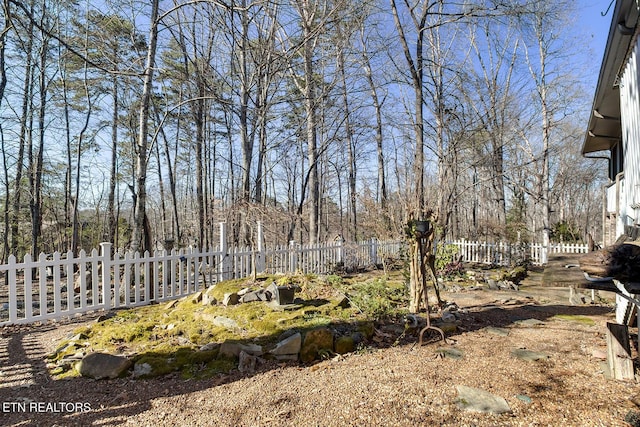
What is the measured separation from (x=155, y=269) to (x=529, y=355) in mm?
5485

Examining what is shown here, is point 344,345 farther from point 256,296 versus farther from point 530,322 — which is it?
point 530,322

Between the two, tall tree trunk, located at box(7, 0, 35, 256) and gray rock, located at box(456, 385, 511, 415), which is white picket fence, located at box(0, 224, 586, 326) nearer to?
tall tree trunk, located at box(7, 0, 35, 256)

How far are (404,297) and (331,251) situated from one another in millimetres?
4545

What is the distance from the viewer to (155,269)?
5672 millimetres

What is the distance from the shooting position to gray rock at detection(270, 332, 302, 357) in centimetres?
326

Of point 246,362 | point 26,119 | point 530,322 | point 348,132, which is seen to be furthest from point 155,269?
point 348,132

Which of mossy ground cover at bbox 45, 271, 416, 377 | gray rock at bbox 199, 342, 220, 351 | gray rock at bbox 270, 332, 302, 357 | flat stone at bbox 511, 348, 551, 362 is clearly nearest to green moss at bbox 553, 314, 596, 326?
flat stone at bbox 511, 348, 551, 362

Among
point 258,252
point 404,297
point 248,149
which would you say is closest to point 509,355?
point 404,297

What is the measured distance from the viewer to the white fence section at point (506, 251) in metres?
10.8

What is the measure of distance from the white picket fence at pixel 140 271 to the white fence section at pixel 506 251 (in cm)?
348

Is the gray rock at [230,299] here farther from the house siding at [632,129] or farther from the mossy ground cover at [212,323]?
the house siding at [632,129]

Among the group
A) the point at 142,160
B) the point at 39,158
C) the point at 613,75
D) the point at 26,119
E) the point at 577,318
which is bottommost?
the point at 577,318

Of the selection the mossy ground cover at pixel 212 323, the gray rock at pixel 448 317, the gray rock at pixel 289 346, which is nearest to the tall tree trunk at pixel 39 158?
the mossy ground cover at pixel 212 323

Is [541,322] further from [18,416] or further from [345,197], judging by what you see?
[345,197]
